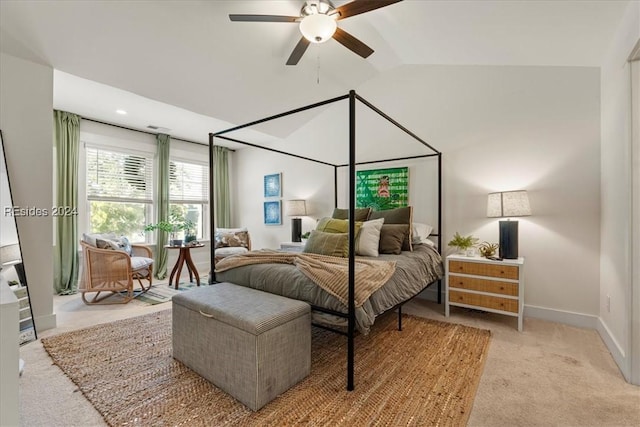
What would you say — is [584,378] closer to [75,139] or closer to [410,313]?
[410,313]

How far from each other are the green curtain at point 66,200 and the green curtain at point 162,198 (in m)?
1.12

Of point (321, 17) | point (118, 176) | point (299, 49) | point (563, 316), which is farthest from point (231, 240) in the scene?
point (563, 316)

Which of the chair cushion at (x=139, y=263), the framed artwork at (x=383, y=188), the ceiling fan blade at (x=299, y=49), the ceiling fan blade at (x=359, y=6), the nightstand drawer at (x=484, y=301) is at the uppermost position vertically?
the ceiling fan blade at (x=359, y=6)

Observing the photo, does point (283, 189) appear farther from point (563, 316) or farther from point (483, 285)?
point (563, 316)

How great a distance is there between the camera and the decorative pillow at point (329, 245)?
2.83 meters

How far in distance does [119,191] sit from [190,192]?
1.21 metres

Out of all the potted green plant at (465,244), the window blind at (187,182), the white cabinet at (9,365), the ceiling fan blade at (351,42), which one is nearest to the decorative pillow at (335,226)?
the potted green plant at (465,244)

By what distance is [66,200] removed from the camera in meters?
4.00

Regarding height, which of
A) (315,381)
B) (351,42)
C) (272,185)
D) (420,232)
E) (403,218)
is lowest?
→ (315,381)

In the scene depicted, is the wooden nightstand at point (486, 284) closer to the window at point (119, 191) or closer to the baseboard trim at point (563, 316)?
the baseboard trim at point (563, 316)

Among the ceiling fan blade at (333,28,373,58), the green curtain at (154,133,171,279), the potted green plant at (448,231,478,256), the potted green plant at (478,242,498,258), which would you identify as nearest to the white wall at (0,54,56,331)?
the green curtain at (154,133,171,279)

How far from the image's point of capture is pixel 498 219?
10.9 ft

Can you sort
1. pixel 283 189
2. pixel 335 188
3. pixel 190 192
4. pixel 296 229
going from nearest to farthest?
pixel 335 188 → pixel 296 229 → pixel 283 189 → pixel 190 192

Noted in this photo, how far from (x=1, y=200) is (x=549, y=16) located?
4.68 meters
